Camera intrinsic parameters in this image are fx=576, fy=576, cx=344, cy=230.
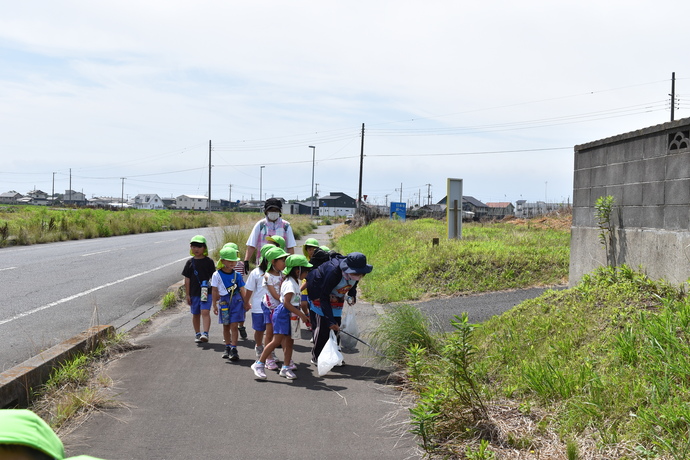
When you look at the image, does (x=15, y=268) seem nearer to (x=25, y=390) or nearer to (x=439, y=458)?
(x=25, y=390)

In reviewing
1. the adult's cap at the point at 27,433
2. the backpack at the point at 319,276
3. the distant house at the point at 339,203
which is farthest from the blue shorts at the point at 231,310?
the distant house at the point at 339,203

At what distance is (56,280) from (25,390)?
8343 mm

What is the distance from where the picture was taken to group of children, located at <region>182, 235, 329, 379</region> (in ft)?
19.0

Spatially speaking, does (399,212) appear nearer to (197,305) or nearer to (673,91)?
(673,91)

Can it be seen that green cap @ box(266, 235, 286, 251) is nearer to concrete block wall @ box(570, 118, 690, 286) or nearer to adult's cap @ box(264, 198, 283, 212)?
adult's cap @ box(264, 198, 283, 212)

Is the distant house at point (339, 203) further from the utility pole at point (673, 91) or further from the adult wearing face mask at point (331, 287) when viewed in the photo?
the adult wearing face mask at point (331, 287)

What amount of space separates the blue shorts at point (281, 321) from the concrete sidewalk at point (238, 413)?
→ 0.47 metres

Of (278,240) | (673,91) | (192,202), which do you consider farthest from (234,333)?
(192,202)

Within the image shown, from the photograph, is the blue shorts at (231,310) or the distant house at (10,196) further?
the distant house at (10,196)

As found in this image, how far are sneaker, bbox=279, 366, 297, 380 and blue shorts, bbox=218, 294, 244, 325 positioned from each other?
0.97 meters

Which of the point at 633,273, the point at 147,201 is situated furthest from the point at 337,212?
the point at 633,273

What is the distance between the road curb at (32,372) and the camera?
14.8ft

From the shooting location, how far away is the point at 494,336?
5.87 m

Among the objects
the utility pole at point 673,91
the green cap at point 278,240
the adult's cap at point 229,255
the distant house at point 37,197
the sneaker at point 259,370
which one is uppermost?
the utility pole at point 673,91
